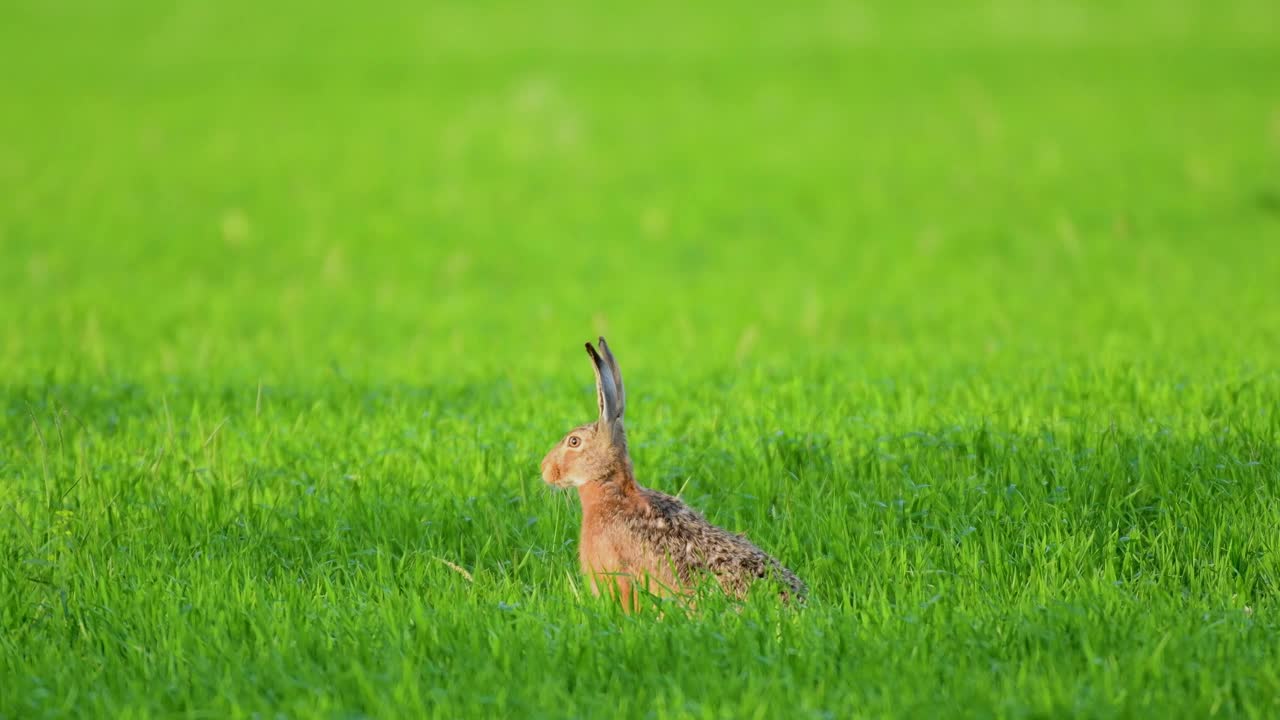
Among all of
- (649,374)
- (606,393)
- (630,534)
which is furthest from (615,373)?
(649,374)

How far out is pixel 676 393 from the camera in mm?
10359

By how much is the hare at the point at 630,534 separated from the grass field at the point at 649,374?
0.64ft

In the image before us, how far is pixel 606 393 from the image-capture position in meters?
6.24

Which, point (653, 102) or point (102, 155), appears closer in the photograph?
point (102, 155)

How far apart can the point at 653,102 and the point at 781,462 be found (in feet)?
69.4

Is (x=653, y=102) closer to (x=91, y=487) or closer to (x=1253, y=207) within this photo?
(x=1253, y=207)

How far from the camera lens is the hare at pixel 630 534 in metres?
5.94

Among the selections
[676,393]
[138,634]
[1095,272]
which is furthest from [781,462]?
[1095,272]

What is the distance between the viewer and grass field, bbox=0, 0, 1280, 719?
5508mm

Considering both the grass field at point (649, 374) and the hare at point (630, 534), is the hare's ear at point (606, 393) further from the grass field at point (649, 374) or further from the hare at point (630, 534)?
the grass field at point (649, 374)

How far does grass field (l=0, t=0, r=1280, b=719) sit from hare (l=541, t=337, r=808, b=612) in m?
0.20

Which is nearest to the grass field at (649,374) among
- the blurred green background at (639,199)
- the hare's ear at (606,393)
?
the blurred green background at (639,199)

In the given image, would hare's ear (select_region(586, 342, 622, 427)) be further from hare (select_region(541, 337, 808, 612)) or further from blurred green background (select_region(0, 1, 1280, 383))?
blurred green background (select_region(0, 1, 1280, 383))

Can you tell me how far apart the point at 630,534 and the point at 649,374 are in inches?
220
